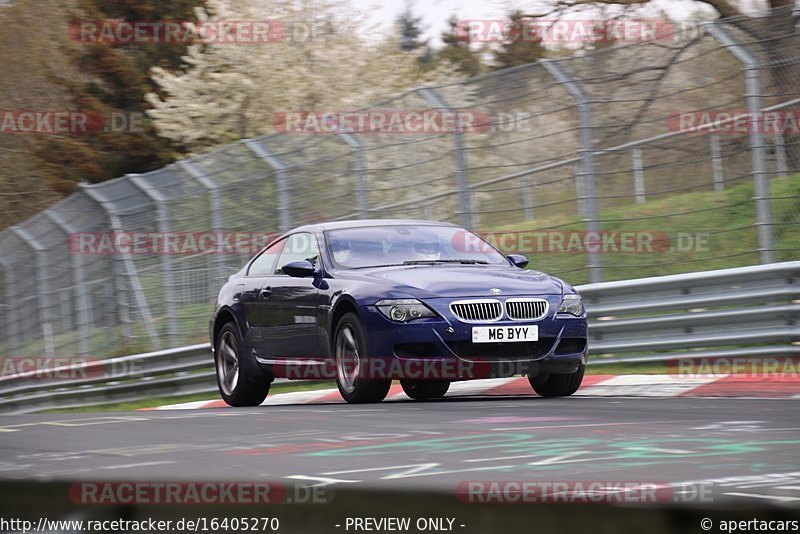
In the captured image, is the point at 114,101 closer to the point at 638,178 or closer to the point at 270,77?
the point at 270,77

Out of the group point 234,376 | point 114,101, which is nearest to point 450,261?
point 234,376

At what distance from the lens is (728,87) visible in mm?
12109

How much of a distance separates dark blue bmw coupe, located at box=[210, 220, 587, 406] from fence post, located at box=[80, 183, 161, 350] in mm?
6833

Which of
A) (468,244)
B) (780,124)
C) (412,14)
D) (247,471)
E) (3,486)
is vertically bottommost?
(247,471)

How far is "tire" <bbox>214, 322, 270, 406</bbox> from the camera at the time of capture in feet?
38.0

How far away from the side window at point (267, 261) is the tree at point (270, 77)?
2436 centimetres

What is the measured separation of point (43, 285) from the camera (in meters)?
20.8

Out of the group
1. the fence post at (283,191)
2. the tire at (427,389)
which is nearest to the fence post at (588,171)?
the tire at (427,389)

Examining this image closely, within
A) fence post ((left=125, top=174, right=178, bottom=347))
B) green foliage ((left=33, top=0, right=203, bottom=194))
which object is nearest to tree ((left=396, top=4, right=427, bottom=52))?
green foliage ((left=33, top=0, right=203, bottom=194))

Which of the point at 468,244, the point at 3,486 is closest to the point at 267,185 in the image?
the point at 468,244

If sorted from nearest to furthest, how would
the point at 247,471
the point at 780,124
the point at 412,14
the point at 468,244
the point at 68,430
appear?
1. the point at 247,471
2. the point at 68,430
3. the point at 468,244
4. the point at 780,124
5. the point at 412,14

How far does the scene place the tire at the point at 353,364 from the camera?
31.6 feet

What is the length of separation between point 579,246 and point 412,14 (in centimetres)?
9168

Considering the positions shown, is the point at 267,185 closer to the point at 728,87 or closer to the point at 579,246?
the point at 579,246
